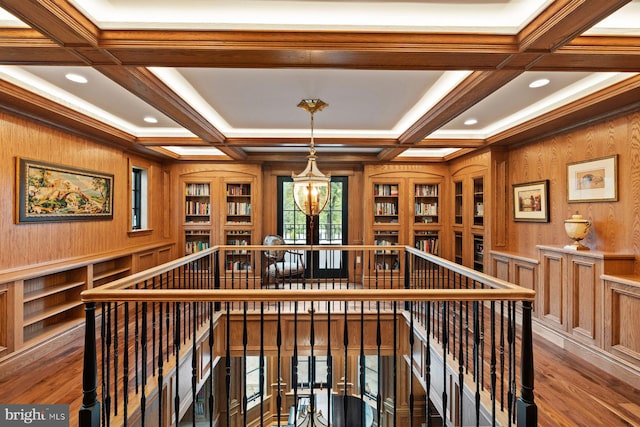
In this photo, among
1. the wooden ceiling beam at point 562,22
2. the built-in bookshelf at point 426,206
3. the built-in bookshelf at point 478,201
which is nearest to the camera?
the wooden ceiling beam at point 562,22

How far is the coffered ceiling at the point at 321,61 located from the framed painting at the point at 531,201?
0.74 metres

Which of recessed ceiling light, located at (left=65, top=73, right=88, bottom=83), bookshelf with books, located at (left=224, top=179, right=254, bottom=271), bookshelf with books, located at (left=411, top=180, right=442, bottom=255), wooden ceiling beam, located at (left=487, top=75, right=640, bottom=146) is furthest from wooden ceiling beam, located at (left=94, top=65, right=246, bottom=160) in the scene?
bookshelf with books, located at (left=411, top=180, right=442, bottom=255)

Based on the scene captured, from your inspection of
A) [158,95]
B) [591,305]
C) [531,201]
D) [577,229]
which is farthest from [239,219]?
[591,305]

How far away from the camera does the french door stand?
6605mm

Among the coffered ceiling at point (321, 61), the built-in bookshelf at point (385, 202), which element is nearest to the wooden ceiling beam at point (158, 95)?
the coffered ceiling at point (321, 61)

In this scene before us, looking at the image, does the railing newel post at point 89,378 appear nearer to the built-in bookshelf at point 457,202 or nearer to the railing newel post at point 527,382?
the railing newel post at point 527,382

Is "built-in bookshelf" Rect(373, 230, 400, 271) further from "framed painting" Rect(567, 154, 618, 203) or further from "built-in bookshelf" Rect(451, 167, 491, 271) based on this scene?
"framed painting" Rect(567, 154, 618, 203)

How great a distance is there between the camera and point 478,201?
18.6 ft

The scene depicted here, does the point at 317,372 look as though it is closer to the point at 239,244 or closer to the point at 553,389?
the point at 239,244

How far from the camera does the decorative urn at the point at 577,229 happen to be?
3.49 m

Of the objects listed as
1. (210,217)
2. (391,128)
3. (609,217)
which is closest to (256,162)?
(210,217)

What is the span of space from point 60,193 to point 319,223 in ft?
13.9

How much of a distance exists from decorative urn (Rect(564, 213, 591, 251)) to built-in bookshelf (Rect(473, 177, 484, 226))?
75.0 inches

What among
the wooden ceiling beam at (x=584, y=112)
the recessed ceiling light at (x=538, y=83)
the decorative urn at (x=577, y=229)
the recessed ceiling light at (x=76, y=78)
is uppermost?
the recessed ceiling light at (x=538, y=83)
